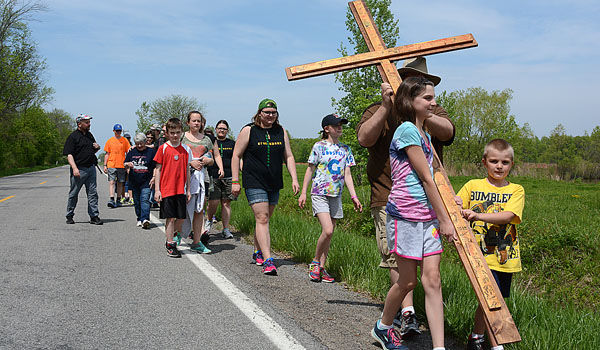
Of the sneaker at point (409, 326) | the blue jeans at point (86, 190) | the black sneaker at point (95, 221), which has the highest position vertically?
the blue jeans at point (86, 190)

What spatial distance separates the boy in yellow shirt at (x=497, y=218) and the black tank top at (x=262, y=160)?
9.71 feet

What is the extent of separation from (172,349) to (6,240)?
5852 mm

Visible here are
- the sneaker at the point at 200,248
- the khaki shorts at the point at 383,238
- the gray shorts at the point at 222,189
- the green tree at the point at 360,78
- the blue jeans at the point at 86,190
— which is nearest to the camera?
the khaki shorts at the point at 383,238

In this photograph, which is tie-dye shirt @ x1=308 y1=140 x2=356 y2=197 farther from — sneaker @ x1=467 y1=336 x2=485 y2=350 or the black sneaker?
the black sneaker

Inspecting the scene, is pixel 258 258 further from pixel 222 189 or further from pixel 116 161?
pixel 116 161

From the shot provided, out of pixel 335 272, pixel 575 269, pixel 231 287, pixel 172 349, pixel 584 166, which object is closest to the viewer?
pixel 172 349

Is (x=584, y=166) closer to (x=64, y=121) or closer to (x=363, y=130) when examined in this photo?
(x=363, y=130)

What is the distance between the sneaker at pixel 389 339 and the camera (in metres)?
3.43

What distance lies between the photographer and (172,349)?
138 inches

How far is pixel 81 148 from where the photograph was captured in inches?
402

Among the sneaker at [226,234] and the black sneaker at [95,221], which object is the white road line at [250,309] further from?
the black sneaker at [95,221]

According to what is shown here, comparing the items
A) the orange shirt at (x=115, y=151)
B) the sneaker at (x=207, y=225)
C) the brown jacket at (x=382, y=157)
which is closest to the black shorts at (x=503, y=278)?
the brown jacket at (x=382, y=157)

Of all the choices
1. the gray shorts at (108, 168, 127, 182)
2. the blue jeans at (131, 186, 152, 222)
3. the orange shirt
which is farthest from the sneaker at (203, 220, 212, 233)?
the orange shirt

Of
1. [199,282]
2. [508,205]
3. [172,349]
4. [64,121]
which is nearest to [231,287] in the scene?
[199,282]
